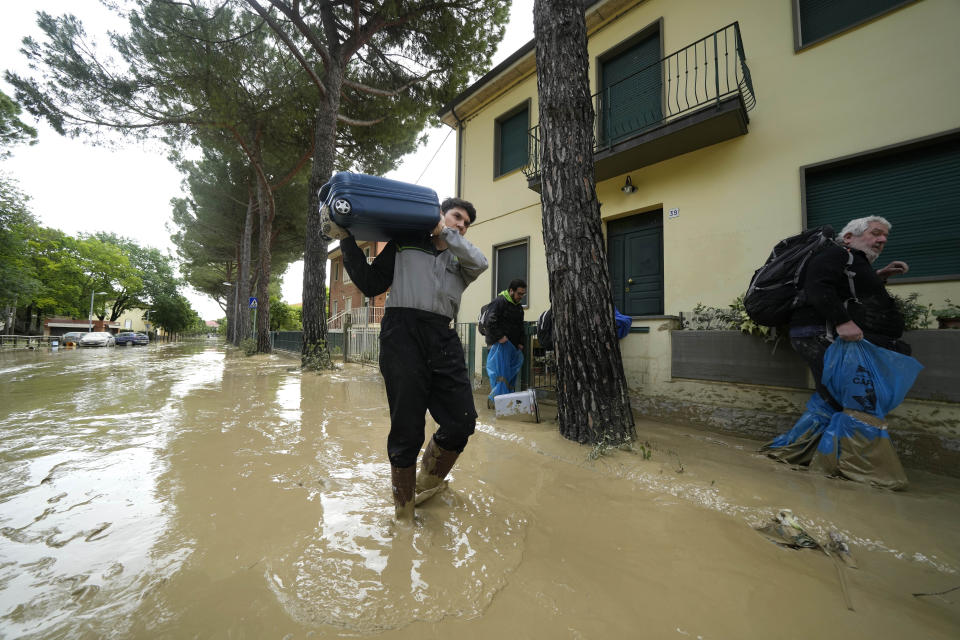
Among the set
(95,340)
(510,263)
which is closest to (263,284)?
(510,263)

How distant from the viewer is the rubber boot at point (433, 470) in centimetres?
198

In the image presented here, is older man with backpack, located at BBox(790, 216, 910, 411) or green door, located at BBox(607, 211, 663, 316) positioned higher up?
green door, located at BBox(607, 211, 663, 316)

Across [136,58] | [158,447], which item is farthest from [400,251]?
[136,58]

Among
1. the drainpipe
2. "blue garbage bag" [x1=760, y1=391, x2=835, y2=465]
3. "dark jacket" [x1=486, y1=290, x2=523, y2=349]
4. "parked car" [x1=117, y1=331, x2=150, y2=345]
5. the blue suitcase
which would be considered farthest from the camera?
"parked car" [x1=117, y1=331, x2=150, y2=345]

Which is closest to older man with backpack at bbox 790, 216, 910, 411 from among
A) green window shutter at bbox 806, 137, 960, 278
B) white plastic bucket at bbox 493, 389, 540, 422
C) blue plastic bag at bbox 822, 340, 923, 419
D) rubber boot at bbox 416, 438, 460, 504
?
blue plastic bag at bbox 822, 340, 923, 419

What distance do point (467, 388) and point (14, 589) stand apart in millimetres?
1741

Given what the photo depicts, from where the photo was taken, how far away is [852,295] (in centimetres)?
276

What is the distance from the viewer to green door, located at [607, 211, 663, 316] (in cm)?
593

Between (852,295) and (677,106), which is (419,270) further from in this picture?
(677,106)

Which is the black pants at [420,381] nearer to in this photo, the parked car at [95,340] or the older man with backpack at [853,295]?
the older man with backpack at [853,295]

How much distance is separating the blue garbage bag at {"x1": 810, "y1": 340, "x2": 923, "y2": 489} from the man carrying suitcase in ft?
8.96

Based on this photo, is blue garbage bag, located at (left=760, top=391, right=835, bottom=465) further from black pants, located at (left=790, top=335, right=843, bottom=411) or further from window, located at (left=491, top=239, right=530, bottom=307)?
window, located at (left=491, top=239, right=530, bottom=307)

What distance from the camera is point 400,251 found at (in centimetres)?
189

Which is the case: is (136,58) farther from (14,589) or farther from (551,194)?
(14,589)
